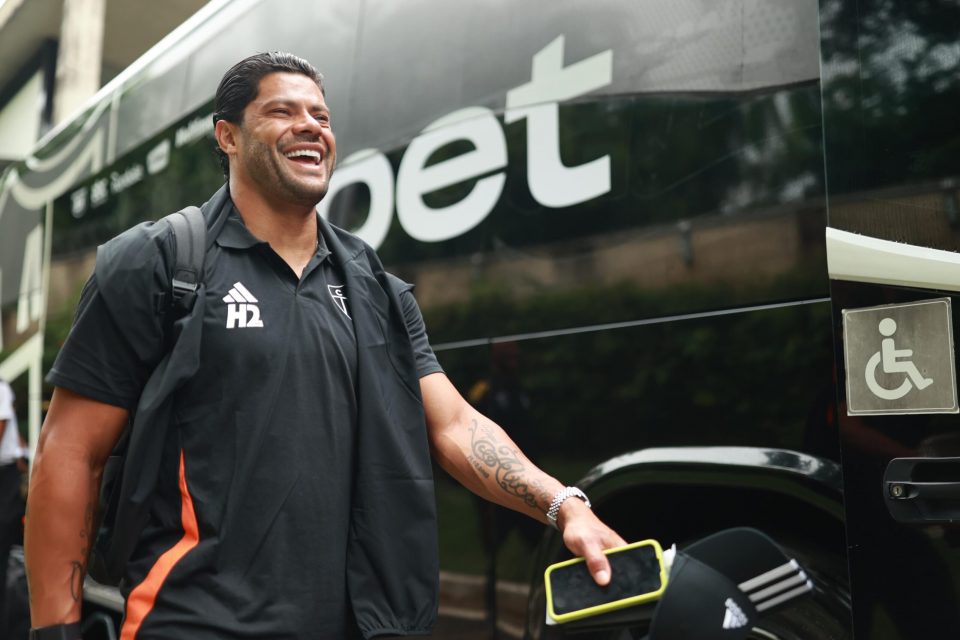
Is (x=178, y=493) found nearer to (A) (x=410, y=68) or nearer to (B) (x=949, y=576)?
(B) (x=949, y=576)

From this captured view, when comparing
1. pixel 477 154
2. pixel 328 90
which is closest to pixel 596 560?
pixel 477 154

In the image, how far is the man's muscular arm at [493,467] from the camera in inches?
67.2

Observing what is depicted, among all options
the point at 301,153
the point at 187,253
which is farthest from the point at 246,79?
the point at 187,253

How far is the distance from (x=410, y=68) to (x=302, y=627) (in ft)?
7.41

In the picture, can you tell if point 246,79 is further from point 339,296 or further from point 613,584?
point 613,584

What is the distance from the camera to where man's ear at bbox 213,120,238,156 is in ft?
6.44

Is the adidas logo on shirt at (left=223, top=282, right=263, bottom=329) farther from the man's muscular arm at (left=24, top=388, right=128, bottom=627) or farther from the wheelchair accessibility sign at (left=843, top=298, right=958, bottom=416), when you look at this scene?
the wheelchair accessibility sign at (left=843, top=298, right=958, bottom=416)

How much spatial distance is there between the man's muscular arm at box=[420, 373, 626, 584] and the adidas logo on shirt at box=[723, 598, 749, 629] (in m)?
0.23

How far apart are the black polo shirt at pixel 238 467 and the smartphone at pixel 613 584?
1.33 ft

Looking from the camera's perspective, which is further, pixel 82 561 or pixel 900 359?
pixel 900 359

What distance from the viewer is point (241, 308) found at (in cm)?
178

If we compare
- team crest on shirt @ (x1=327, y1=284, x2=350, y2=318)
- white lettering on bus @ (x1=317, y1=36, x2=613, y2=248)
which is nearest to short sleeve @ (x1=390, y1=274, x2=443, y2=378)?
team crest on shirt @ (x1=327, y1=284, x2=350, y2=318)

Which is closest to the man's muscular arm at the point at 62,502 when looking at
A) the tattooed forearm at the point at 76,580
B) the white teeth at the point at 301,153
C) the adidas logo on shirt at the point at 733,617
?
the tattooed forearm at the point at 76,580

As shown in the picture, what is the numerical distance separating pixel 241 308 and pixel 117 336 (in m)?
0.21
